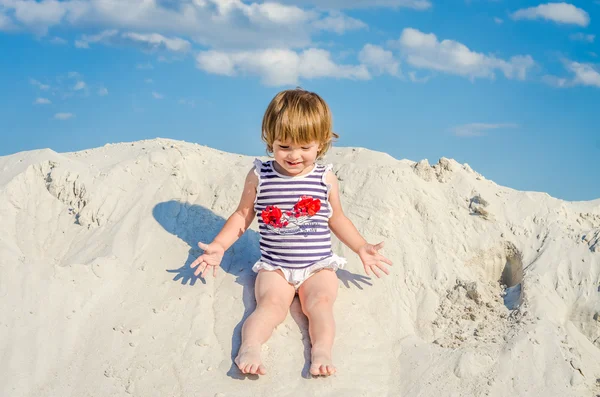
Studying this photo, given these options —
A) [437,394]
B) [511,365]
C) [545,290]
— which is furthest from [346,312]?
[545,290]

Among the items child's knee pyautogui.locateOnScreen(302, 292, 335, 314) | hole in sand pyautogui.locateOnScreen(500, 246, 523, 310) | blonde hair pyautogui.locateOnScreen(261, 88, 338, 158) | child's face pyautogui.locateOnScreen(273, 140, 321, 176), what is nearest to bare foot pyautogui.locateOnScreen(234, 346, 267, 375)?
child's knee pyautogui.locateOnScreen(302, 292, 335, 314)

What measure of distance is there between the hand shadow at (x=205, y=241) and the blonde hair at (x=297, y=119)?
1.09 m

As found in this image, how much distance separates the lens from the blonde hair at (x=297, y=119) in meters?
3.85

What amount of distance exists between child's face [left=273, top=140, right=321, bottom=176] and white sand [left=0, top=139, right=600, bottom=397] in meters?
0.97

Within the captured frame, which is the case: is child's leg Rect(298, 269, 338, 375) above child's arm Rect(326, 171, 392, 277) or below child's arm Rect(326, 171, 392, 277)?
below

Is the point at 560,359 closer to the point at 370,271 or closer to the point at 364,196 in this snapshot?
the point at 370,271

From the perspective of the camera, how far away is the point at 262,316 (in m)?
3.88

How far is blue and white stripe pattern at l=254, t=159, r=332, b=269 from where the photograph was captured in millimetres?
4223

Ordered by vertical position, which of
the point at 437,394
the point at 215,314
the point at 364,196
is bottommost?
the point at 437,394

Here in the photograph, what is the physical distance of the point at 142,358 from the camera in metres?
3.90

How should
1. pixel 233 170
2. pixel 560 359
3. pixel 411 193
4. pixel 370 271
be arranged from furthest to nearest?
pixel 233 170, pixel 411 193, pixel 370 271, pixel 560 359

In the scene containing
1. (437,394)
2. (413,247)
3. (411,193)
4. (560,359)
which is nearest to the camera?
(437,394)

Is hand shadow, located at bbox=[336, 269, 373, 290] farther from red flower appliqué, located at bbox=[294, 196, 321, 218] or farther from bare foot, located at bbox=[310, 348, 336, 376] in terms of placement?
bare foot, located at bbox=[310, 348, 336, 376]

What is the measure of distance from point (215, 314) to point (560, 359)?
2.44 m
